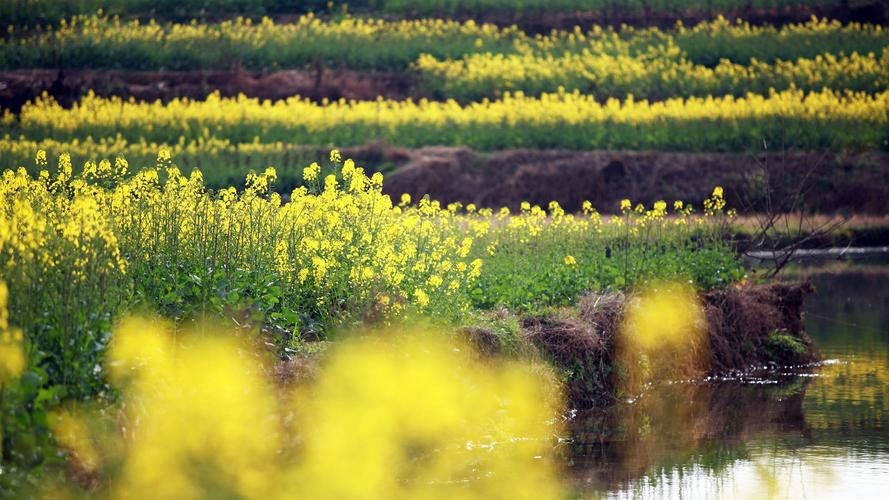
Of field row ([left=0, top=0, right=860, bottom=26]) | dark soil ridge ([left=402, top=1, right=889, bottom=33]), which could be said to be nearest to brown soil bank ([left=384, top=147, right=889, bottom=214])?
dark soil ridge ([left=402, top=1, right=889, bottom=33])

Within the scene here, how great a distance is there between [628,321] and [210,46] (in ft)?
90.3

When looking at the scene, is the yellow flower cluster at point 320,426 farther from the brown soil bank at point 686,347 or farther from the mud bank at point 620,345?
the brown soil bank at point 686,347

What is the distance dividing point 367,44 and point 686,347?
25.6 m

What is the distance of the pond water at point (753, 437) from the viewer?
1130cm

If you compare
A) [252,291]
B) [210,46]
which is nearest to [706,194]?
[210,46]

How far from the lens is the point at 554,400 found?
13.9 meters

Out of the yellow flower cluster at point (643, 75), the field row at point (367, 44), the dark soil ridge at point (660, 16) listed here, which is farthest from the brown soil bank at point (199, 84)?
the dark soil ridge at point (660, 16)

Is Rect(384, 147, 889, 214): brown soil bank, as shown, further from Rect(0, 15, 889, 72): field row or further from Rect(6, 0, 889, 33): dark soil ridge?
Rect(6, 0, 889, 33): dark soil ridge

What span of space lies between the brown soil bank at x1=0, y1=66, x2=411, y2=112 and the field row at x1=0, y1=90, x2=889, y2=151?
2622 mm

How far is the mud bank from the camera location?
1329 cm

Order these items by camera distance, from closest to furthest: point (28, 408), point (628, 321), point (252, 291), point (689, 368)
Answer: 1. point (28, 408)
2. point (252, 291)
3. point (628, 321)
4. point (689, 368)

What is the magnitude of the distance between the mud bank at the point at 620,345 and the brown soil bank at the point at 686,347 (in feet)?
0.04

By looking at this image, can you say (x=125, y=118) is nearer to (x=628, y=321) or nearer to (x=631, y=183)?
(x=631, y=183)

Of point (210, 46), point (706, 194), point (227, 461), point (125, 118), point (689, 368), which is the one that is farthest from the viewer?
point (210, 46)
